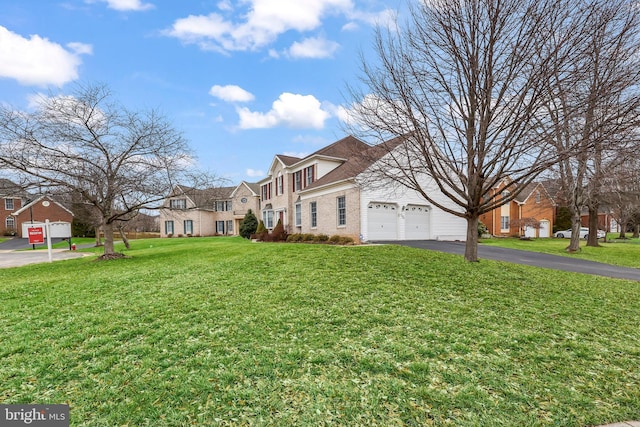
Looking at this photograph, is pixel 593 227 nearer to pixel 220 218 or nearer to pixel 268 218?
pixel 268 218

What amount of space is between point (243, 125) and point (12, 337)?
64.2 ft

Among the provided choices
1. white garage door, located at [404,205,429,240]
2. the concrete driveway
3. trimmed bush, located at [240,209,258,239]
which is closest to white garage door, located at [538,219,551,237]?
white garage door, located at [404,205,429,240]

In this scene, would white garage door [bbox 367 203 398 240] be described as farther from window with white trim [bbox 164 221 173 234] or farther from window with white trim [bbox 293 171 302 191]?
window with white trim [bbox 164 221 173 234]

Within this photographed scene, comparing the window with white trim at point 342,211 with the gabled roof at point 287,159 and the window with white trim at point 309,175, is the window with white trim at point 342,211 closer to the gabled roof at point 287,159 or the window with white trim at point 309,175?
the window with white trim at point 309,175

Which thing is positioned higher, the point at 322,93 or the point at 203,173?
the point at 322,93

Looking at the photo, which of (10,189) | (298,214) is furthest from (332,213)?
(10,189)

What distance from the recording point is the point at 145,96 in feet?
43.0

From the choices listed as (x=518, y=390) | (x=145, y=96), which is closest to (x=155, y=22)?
(x=145, y=96)

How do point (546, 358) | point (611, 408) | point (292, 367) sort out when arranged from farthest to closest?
point (546, 358)
point (292, 367)
point (611, 408)

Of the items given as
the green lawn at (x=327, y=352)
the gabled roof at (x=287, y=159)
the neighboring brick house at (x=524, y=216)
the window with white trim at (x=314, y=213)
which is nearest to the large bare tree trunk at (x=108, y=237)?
the green lawn at (x=327, y=352)

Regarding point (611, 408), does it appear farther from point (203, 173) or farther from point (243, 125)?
point (243, 125)

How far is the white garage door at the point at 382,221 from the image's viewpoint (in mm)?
17906

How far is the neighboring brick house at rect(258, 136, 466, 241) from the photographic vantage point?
1781 cm

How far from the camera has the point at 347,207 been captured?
60.5ft
